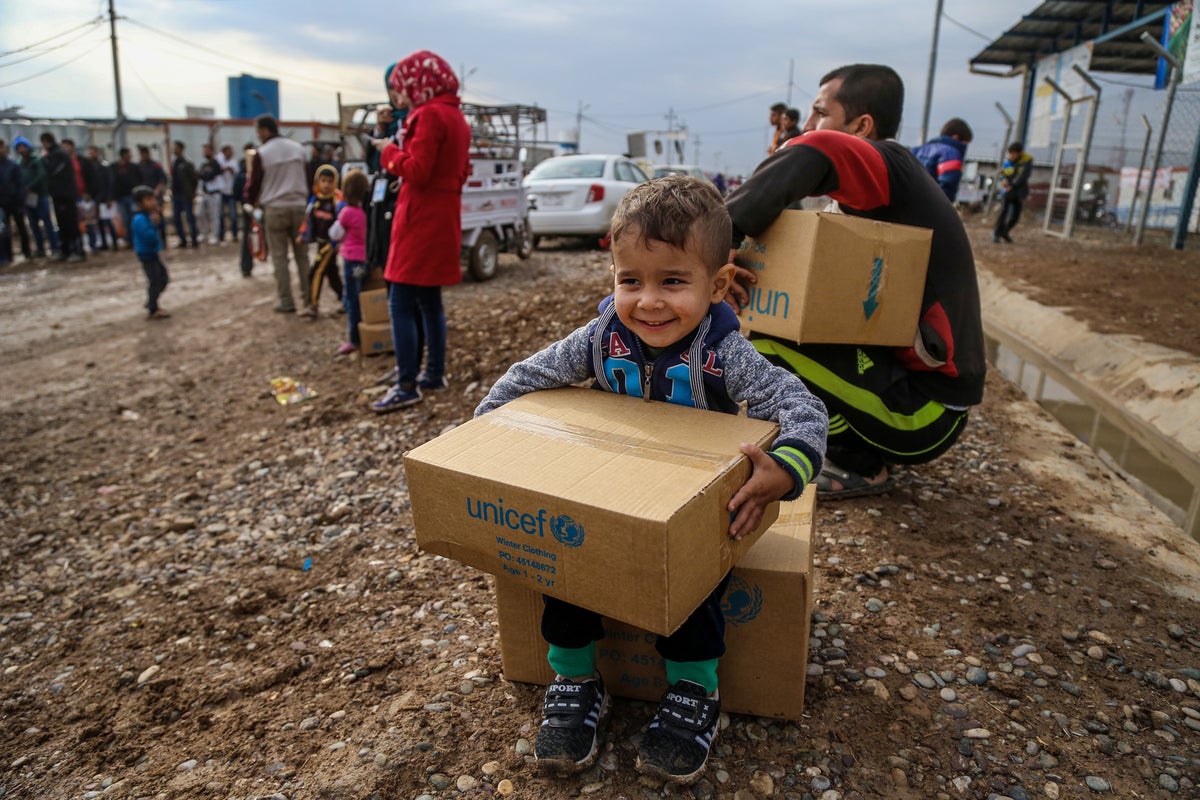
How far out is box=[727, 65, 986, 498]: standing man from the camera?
298cm

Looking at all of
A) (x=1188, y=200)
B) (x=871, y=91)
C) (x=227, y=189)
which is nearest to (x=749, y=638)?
(x=871, y=91)

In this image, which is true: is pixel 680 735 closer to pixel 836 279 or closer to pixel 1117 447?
pixel 836 279

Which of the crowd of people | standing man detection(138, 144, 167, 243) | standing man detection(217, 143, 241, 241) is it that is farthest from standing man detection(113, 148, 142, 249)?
standing man detection(217, 143, 241, 241)

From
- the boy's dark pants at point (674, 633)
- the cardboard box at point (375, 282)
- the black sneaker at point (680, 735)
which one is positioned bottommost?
the black sneaker at point (680, 735)

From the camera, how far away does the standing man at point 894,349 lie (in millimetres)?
2982

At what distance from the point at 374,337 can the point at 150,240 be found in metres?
3.80

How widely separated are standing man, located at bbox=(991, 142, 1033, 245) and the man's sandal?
39.5 feet

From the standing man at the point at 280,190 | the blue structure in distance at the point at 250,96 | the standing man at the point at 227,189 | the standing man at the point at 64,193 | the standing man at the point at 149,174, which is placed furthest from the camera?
the blue structure in distance at the point at 250,96

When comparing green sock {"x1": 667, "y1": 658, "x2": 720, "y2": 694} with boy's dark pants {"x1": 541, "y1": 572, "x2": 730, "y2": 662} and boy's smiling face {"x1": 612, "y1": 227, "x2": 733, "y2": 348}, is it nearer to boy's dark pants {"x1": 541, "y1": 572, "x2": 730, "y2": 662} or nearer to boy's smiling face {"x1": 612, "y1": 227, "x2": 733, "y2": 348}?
boy's dark pants {"x1": 541, "y1": 572, "x2": 730, "y2": 662}

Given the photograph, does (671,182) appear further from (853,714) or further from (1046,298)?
(1046,298)

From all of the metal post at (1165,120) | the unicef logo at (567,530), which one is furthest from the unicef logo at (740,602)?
the metal post at (1165,120)

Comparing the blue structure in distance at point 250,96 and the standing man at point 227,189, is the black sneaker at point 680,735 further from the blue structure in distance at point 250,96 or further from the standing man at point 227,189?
the blue structure in distance at point 250,96

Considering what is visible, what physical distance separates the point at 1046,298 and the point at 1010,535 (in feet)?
20.0

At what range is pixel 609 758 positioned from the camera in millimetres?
1901
